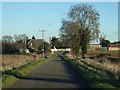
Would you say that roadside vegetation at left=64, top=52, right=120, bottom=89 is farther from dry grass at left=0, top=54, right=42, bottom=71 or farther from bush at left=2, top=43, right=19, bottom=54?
bush at left=2, top=43, right=19, bottom=54

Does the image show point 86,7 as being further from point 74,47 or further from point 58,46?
point 58,46

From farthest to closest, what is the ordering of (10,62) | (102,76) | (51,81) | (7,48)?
(7,48) < (10,62) < (102,76) < (51,81)

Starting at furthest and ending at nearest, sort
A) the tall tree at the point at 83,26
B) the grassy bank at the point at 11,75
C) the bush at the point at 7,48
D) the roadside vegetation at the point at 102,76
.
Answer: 1. the bush at the point at 7,48
2. the tall tree at the point at 83,26
3. the grassy bank at the point at 11,75
4. the roadside vegetation at the point at 102,76

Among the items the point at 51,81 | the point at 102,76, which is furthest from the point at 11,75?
the point at 102,76

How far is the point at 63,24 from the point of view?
226 ft

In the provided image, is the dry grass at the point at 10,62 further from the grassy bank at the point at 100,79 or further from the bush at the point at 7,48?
the bush at the point at 7,48

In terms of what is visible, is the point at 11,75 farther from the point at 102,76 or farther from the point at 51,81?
the point at 102,76

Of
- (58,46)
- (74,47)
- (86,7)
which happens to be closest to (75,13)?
(86,7)

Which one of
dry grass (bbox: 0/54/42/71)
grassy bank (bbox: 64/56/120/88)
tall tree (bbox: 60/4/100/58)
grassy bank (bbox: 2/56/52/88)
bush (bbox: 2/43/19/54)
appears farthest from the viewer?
bush (bbox: 2/43/19/54)

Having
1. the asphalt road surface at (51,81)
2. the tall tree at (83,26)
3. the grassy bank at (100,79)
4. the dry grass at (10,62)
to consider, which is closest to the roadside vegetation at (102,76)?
the grassy bank at (100,79)

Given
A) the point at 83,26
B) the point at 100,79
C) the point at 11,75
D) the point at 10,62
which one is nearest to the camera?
the point at 100,79

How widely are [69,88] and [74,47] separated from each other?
161 ft

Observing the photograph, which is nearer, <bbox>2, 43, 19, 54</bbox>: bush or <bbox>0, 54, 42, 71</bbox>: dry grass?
<bbox>0, 54, 42, 71</bbox>: dry grass

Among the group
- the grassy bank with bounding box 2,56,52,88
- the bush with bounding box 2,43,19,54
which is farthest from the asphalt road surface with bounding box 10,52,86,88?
the bush with bounding box 2,43,19,54
